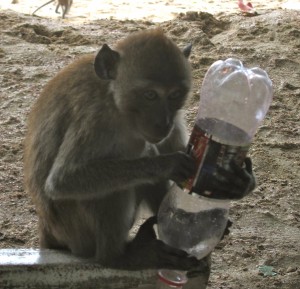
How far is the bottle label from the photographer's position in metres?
3.06

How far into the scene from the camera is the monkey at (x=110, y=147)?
3.39m

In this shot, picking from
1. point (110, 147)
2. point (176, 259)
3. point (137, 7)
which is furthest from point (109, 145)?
point (137, 7)

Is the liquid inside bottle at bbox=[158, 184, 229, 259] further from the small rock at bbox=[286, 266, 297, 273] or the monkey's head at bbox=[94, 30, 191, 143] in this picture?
the small rock at bbox=[286, 266, 297, 273]

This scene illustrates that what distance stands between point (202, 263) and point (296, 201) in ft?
5.33

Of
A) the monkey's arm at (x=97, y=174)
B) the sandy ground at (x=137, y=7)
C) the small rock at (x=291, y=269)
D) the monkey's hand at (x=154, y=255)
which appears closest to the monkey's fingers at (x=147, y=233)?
the monkey's hand at (x=154, y=255)

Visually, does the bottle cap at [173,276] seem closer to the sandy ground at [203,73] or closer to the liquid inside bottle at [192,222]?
the liquid inside bottle at [192,222]

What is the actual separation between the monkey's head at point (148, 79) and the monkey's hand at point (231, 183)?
0.35 meters

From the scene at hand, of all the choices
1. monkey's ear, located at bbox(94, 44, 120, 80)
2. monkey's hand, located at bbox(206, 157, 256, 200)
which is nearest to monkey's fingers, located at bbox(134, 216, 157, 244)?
monkey's hand, located at bbox(206, 157, 256, 200)

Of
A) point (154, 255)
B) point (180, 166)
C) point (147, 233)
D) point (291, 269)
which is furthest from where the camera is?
point (291, 269)

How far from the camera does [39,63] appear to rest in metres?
7.03

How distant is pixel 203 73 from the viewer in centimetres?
680

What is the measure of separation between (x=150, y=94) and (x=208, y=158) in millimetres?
489

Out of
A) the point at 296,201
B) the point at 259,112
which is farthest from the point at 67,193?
the point at 296,201

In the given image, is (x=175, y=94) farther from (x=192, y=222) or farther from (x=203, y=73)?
(x=203, y=73)
